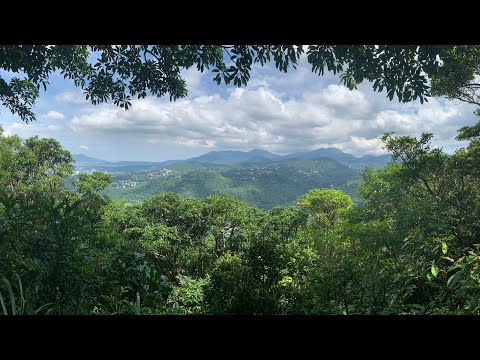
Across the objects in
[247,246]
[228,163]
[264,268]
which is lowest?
[264,268]

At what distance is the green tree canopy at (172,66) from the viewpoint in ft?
8.05

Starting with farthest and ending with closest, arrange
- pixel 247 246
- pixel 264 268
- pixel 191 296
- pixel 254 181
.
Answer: pixel 254 181
pixel 191 296
pixel 247 246
pixel 264 268

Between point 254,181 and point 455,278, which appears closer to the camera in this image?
point 455,278

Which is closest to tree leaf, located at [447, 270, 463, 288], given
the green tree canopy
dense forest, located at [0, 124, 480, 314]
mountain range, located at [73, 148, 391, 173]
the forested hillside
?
dense forest, located at [0, 124, 480, 314]

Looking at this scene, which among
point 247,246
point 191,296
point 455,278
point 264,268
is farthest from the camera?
point 191,296

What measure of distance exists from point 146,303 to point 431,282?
1.84 m

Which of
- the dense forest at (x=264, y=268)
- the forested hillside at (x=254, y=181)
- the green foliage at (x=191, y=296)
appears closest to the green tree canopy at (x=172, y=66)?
the dense forest at (x=264, y=268)

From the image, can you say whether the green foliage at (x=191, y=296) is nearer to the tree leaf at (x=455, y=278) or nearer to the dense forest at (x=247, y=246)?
the dense forest at (x=247, y=246)

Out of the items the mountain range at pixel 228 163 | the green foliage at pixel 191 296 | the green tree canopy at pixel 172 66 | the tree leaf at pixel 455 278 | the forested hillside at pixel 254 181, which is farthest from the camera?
the forested hillside at pixel 254 181

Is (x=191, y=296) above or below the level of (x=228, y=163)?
below

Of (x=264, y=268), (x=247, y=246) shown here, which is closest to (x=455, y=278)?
(x=264, y=268)

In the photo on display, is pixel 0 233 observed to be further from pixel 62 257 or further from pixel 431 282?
pixel 431 282

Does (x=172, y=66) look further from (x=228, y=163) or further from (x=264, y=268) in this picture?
(x=228, y=163)

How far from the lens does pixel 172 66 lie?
10.6 feet
